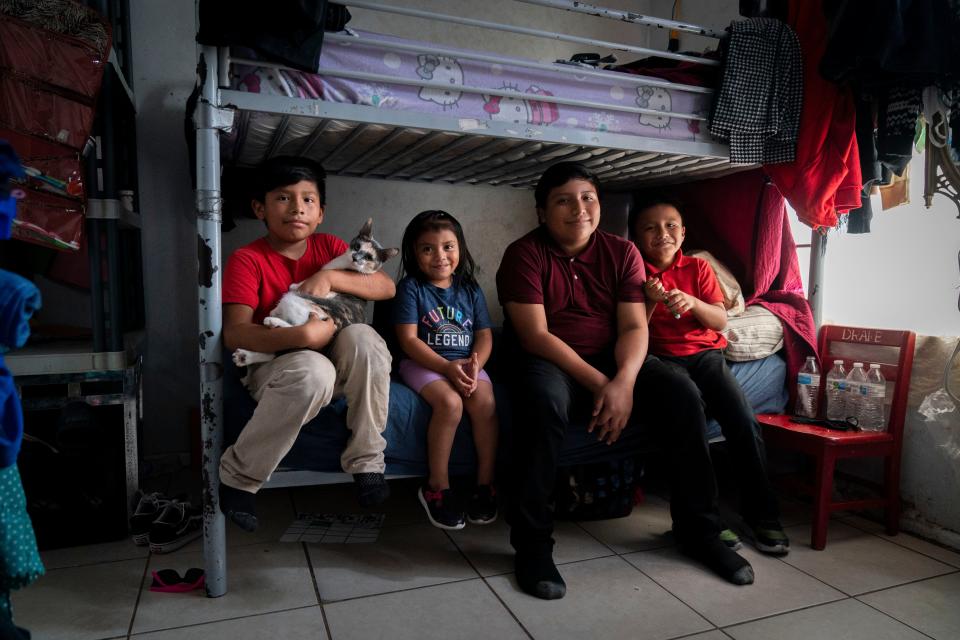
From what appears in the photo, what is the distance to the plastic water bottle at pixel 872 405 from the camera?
6.75ft

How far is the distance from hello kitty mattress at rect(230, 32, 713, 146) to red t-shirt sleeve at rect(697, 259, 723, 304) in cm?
48

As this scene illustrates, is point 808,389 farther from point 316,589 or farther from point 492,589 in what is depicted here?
point 316,589

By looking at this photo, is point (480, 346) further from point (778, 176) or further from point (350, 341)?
point (778, 176)

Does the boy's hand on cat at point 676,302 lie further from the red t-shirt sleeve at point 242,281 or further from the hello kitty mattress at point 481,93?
the red t-shirt sleeve at point 242,281

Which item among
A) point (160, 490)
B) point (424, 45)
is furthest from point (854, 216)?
point (160, 490)

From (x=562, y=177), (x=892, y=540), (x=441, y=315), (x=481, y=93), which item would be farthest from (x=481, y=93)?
(x=892, y=540)

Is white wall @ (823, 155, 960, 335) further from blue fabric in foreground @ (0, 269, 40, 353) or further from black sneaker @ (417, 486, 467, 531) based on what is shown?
blue fabric in foreground @ (0, 269, 40, 353)

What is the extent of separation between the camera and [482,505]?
1.75 meters

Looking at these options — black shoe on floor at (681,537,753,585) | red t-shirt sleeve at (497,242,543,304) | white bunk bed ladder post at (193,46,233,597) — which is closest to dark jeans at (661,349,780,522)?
black shoe on floor at (681,537,753,585)

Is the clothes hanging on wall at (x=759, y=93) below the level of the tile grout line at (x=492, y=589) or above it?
above

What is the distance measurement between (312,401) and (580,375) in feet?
2.69

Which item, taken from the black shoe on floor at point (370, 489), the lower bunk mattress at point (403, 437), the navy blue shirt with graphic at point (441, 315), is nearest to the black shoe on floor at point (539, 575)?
the lower bunk mattress at point (403, 437)

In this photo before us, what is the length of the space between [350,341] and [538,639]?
878 millimetres

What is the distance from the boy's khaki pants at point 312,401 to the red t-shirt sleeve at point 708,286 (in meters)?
1.23
